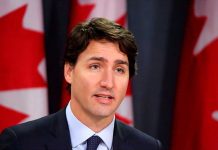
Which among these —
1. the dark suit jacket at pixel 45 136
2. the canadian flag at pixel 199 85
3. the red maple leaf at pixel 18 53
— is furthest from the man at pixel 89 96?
the canadian flag at pixel 199 85

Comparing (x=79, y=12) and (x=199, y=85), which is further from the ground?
(x=79, y=12)

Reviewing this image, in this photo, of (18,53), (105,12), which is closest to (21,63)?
(18,53)

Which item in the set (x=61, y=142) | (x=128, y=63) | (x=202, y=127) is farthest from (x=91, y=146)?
(x=202, y=127)

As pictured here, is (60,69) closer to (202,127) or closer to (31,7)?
(31,7)

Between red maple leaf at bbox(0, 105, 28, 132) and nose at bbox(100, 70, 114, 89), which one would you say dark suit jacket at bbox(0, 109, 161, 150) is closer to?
nose at bbox(100, 70, 114, 89)

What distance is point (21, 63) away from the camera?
1.59 m

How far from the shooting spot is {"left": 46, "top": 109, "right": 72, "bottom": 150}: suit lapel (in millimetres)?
1122

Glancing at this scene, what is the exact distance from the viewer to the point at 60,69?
1.81 meters

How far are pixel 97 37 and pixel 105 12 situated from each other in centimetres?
57

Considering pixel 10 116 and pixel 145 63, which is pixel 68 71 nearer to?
pixel 10 116

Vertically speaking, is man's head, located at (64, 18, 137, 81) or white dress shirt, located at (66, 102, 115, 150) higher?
man's head, located at (64, 18, 137, 81)

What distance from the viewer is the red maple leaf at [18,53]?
62.3 inches

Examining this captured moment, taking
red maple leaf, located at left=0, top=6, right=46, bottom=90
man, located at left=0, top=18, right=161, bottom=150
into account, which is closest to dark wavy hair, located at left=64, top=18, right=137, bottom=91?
man, located at left=0, top=18, right=161, bottom=150

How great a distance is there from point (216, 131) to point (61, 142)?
27.4 inches
